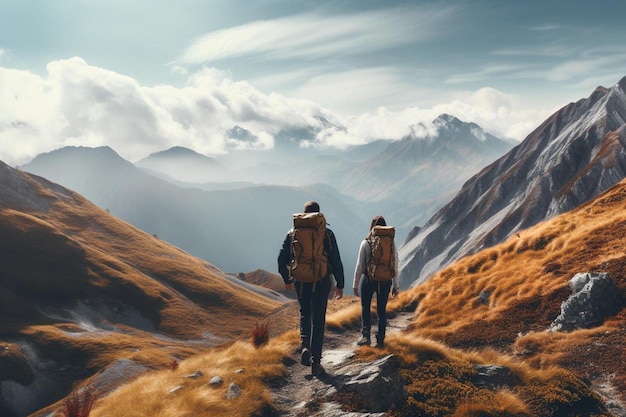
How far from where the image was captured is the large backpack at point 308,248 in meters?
11.5

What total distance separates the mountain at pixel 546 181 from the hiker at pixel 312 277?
11721 cm

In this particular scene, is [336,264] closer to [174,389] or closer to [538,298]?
[174,389]

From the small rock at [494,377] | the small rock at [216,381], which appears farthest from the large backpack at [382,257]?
the small rock at [216,381]

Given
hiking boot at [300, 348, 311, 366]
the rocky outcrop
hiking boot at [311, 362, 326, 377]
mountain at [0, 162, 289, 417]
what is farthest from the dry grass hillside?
mountain at [0, 162, 289, 417]

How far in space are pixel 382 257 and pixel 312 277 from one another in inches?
106

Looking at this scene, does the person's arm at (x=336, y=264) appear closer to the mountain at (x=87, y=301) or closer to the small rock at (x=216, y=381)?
the small rock at (x=216, y=381)

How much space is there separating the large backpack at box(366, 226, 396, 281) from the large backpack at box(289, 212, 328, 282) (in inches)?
89.1

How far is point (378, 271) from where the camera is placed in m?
13.1

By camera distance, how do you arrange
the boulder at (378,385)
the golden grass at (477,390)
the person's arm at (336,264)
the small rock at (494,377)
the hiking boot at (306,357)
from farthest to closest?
the hiking boot at (306,357), the person's arm at (336,264), the small rock at (494,377), the boulder at (378,385), the golden grass at (477,390)

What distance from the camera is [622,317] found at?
1358cm

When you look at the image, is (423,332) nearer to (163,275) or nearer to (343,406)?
(343,406)

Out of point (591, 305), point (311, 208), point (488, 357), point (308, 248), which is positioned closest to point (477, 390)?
point (488, 357)

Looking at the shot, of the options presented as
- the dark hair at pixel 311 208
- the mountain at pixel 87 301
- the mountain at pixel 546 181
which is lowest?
the mountain at pixel 87 301

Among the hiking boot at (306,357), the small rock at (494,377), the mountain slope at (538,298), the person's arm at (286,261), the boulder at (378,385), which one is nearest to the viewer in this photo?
the boulder at (378,385)
